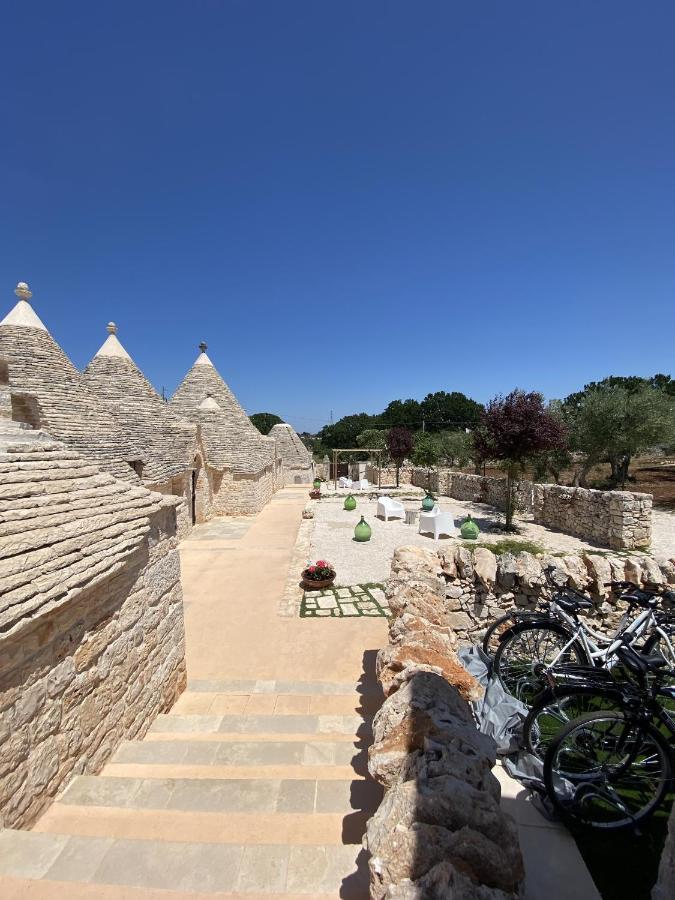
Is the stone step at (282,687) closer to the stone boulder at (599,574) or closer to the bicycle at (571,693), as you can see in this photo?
the bicycle at (571,693)

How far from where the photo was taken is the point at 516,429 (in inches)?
548

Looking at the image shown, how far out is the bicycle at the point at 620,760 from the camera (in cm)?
289

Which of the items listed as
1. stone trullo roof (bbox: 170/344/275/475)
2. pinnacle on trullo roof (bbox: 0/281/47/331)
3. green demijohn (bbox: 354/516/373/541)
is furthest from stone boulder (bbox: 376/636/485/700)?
stone trullo roof (bbox: 170/344/275/475)

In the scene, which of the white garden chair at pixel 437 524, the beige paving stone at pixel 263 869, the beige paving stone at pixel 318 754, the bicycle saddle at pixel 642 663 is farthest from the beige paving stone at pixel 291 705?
the white garden chair at pixel 437 524

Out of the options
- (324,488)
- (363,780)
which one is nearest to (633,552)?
(363,780)

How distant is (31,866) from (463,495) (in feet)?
70.3

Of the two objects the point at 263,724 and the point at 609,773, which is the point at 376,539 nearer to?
the point at 263,724

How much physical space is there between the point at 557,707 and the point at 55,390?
11217 mm

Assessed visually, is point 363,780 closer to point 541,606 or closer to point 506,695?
point 506,695

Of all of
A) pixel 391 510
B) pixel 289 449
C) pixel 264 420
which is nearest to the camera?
pixel 391 510

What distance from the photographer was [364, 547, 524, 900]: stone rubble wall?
1562 mm

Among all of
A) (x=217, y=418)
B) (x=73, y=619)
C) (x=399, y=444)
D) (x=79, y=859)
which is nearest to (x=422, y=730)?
(x=79, y=859)

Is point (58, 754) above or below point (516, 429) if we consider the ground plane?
below

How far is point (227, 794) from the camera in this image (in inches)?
114
